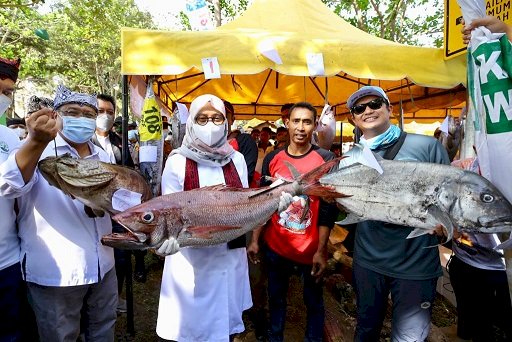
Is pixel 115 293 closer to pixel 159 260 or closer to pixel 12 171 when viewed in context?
pixel 12 171

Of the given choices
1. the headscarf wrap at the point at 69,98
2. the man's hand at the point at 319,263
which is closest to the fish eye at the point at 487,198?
the man's hand at the point at 319,263

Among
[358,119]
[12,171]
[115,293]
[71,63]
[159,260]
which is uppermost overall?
[71,63]

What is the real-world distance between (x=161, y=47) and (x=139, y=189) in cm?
198

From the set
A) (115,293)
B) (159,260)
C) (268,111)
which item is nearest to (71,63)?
(268,111)

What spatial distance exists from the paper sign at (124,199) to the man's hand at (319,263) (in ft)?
4.97

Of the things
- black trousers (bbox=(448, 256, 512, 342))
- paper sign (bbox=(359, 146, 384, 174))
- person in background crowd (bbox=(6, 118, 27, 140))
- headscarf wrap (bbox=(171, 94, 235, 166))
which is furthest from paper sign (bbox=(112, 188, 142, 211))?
person in background crowd (bbox=(6, 118, 27, 140))

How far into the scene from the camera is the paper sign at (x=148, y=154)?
10.8 ft

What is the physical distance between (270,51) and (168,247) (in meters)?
2.60

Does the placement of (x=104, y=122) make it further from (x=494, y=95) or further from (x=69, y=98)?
(x=494, y=95)

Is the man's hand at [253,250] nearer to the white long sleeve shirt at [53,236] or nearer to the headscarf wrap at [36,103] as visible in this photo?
the white long sleeve shirt at [53,236]

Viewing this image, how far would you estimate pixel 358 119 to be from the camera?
244 cm

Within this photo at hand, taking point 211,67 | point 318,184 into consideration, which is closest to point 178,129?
point 211,67

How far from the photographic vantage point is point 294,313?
4.11m

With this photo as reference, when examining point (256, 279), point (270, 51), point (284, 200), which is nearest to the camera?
point (284, 200)
